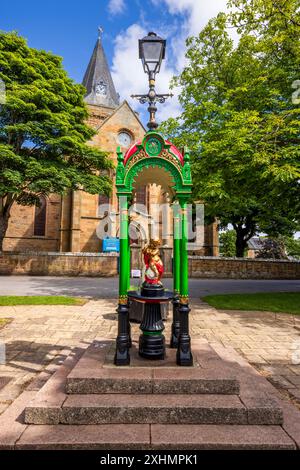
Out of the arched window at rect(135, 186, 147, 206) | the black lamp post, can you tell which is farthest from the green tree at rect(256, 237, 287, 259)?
the black lamp post

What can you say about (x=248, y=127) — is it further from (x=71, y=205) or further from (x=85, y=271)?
(x=71, y=205)

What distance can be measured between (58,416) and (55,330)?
388 centimetres

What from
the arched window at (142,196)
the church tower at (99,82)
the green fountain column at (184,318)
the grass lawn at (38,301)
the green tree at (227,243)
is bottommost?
the grass lawn at (38,301)

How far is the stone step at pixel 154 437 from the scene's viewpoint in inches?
103

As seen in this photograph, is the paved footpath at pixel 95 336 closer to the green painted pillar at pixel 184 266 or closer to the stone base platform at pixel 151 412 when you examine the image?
the stone base platform at pixel 151 412

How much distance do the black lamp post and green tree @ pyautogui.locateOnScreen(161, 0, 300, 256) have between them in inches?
181

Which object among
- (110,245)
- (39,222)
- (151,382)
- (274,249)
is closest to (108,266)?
(110,245)

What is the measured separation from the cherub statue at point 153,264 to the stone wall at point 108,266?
649 inches

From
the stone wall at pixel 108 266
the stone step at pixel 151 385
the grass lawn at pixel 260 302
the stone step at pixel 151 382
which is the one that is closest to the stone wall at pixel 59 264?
the stone wall at pixel 108 266

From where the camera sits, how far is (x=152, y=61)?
4.48 m

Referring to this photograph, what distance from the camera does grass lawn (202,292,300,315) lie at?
9.45 m

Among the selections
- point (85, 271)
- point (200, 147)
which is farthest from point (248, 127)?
point (85, 271)

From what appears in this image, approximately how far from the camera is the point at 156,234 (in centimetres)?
2714
